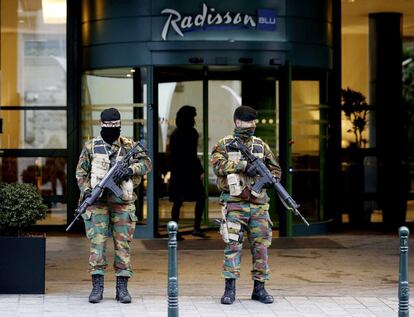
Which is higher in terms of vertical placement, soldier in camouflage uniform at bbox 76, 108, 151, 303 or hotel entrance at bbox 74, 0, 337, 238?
hotel entrance at bbox 74, 0, 337, 238

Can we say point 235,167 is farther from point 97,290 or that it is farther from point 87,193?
point 97,290

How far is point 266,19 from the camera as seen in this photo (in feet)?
55.5

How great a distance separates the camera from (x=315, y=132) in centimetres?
1791

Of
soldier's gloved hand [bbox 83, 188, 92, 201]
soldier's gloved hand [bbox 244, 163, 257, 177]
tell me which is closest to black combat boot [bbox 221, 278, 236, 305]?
soldier's gloved hand [bbox 244, 163, 257, 177]

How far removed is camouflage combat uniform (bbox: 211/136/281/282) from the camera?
11.1 metres

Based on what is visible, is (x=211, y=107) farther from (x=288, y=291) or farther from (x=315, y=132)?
(x=288, y=291)

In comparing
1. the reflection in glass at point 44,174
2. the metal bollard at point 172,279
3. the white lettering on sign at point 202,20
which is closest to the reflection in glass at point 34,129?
the reflection in glass at point 44,174

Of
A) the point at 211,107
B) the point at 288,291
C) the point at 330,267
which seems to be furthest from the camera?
the point at 211,107

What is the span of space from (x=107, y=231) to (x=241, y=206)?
131 centimetres

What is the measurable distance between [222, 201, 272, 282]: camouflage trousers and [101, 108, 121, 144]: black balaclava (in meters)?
1.29

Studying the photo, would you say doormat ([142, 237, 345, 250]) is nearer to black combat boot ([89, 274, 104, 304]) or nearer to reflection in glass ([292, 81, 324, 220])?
reflection in glass ([292, 81, 324, 220])

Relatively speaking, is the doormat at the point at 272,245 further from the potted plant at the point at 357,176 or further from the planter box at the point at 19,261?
the planter box at the point at 19,261

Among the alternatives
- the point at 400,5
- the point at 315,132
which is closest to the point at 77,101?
the point at 315,132

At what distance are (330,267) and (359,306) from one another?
301 cm
